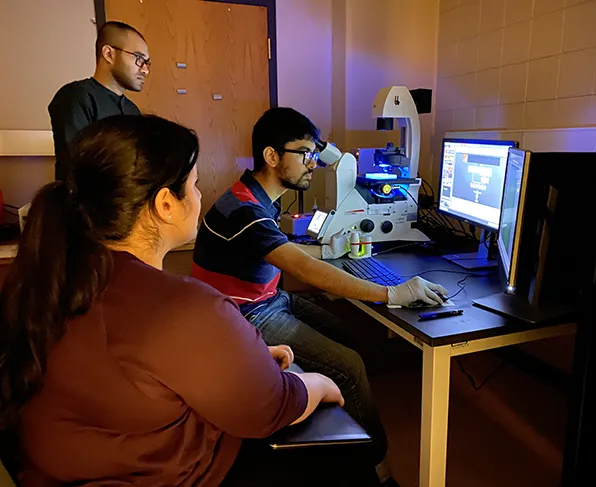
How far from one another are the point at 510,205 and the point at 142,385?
121 centimetres

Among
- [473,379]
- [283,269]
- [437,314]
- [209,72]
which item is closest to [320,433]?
[437,314]

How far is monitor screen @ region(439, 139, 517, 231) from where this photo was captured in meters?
1.70

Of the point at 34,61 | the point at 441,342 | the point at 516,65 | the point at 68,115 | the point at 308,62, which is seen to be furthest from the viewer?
the point at 308,62

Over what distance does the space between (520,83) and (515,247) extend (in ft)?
3.95

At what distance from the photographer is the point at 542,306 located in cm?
134

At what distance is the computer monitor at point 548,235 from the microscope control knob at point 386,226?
706mm

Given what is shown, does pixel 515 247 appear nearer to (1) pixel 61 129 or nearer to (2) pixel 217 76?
(1) pixel 61 129

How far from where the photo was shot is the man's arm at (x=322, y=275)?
4.81ft

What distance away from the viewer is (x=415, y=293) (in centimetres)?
140

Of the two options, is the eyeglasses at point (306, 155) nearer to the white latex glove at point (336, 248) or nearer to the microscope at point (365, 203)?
the microscope at point (365, 203)

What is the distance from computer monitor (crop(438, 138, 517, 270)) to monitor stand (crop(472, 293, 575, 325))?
0.36 metres

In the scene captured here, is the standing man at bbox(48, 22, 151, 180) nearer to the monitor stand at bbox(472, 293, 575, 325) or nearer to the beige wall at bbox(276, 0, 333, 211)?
the beige wall at bbox(276, 0, 333, 211)

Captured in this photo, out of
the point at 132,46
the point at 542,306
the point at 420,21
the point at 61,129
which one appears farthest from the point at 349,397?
the point at 420,21

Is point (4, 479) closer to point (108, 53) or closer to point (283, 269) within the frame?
point (283, 269)
